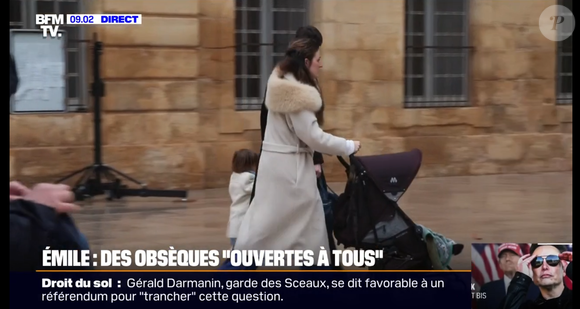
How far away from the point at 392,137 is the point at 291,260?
130 inches

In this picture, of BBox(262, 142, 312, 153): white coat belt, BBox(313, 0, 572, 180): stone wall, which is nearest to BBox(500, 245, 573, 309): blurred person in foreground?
BBox(262, 142, 312, 153): white coat belt

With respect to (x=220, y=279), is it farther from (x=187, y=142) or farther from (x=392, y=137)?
(x=392, y=137)

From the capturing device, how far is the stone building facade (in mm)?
8281

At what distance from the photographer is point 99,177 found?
8195 millimetres

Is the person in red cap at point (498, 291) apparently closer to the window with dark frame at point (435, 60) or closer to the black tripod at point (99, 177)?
the black tripod at point (99, 177)

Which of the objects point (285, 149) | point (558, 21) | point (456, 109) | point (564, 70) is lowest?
point (285, 149)

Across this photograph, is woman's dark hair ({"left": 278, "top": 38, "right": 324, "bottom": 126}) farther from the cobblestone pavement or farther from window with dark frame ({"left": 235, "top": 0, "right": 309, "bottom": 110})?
window with dark frame ({"left": 235, "top": 0, "right": 309, "bottom": 110})

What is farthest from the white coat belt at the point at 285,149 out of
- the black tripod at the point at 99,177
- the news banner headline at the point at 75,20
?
the black tripod at the point at 99,177

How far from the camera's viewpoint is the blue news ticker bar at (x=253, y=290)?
596 cm

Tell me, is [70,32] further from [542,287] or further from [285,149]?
[542,287]

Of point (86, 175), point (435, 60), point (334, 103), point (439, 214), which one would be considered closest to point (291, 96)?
point (439, 214)

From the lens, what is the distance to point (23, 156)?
24.8 ft

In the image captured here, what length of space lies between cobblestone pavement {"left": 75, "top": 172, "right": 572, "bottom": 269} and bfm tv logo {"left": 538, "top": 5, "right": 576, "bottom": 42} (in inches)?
50.4

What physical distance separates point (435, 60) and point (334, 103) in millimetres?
1080
